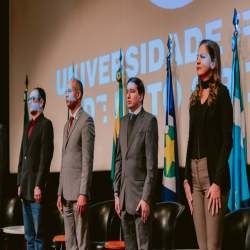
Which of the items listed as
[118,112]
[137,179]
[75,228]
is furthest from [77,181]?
[118,112]

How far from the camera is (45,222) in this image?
3926mm

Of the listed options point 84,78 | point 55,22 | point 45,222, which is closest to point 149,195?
point 45,222

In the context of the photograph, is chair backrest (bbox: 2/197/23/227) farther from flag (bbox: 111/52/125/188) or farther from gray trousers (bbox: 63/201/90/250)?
gray trousers (bbox: 63/201/90/250)

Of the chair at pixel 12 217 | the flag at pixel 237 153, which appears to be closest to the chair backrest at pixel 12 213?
the chair at pixel 12 217

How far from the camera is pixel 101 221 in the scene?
4.38 m

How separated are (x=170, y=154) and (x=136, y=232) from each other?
5.43ft

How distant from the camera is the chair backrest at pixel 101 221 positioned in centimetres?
431

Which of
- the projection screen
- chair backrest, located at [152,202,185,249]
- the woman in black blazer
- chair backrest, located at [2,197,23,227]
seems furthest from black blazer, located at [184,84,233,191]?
chair backrest, located at [2,197,23,227]

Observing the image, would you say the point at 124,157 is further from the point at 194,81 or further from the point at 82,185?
the point at 194,81

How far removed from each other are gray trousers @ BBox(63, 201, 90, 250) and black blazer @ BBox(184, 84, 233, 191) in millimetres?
1318

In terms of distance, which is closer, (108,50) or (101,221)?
(101,221)

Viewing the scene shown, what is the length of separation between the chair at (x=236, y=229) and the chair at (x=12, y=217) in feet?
10.4

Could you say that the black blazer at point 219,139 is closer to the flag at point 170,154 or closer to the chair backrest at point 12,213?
the flag at point 170,154

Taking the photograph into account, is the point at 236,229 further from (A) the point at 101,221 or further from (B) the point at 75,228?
(A) the point at 101,221
